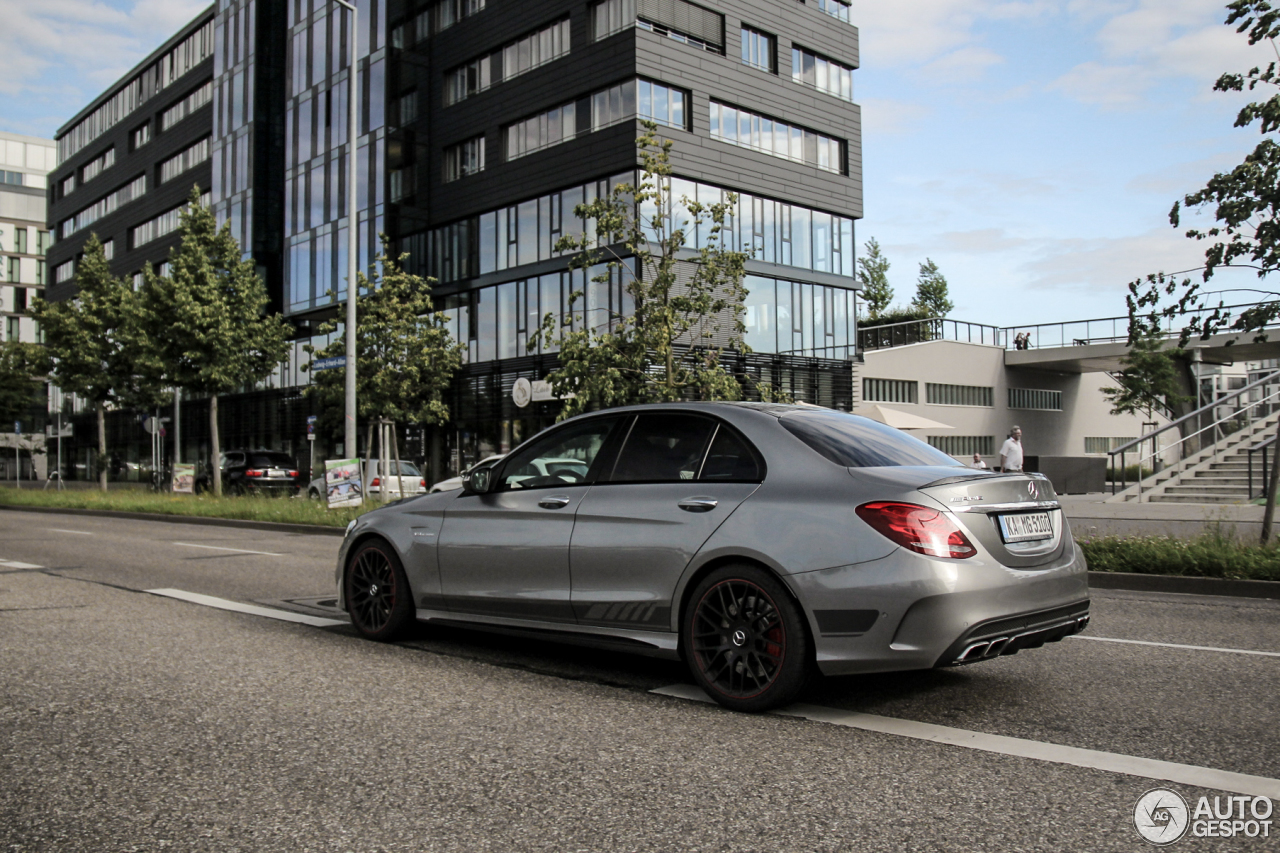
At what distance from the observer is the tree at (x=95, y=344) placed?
36.8 metres

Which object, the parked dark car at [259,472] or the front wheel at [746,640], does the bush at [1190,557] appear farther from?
the parked dark car at [259,472]

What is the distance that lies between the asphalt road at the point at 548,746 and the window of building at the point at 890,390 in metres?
36.9

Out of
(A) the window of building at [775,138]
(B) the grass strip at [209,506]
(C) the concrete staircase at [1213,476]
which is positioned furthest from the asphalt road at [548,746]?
(A) the window of building at [775,138]

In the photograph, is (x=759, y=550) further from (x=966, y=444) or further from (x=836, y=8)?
(x=966, y=444)

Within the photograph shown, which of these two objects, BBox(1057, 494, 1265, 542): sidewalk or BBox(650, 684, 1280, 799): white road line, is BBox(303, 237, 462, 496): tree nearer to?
BBox(1057, 494, 1265, 542): sidewalk

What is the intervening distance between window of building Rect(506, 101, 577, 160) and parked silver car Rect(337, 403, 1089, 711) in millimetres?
30130

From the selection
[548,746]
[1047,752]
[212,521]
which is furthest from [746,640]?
[212,521]

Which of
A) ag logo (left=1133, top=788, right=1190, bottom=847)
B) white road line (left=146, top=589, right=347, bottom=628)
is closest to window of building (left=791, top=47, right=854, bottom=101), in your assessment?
white road line (left=146, top=589, right=347, bottom=628)

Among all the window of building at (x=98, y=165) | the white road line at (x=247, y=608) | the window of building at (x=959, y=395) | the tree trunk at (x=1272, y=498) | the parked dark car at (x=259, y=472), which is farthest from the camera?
the window of building at (x=98, y=165)

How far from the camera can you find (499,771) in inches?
156

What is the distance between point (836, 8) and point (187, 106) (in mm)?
36777

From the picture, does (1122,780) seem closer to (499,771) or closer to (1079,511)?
(499,771)

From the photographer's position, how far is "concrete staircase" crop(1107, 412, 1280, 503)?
2064 centimetres

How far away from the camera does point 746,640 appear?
15.8 ft
